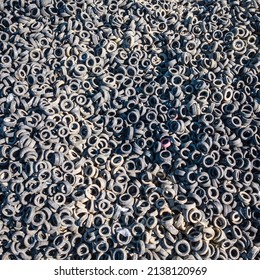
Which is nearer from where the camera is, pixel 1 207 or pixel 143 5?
pixel 1 207

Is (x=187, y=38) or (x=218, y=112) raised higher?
(x=187, y=38)

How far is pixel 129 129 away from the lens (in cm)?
425

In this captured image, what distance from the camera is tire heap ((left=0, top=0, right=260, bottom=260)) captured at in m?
3.71

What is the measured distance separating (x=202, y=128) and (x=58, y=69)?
203 centimetres

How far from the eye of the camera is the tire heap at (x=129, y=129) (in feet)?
12.2

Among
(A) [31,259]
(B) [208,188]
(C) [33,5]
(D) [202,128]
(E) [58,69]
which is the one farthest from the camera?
(C) [33,5]

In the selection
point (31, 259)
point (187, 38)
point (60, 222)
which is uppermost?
point (187, 38)

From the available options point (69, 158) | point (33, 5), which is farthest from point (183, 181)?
point (33, 5)

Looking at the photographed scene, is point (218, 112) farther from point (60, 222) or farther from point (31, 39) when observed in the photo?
point (31, 39)

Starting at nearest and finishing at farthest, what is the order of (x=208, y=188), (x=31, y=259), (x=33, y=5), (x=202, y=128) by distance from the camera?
(x=31, y=259)
(x=208, y=188)
(x=202, y=128)
(x=33, y=5)

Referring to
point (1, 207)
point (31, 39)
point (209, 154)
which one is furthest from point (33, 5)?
point (209, 154)

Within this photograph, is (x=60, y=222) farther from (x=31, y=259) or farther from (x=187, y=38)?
(x=187, y=38)

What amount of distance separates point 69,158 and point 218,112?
6.31 feet

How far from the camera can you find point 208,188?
153 inches
